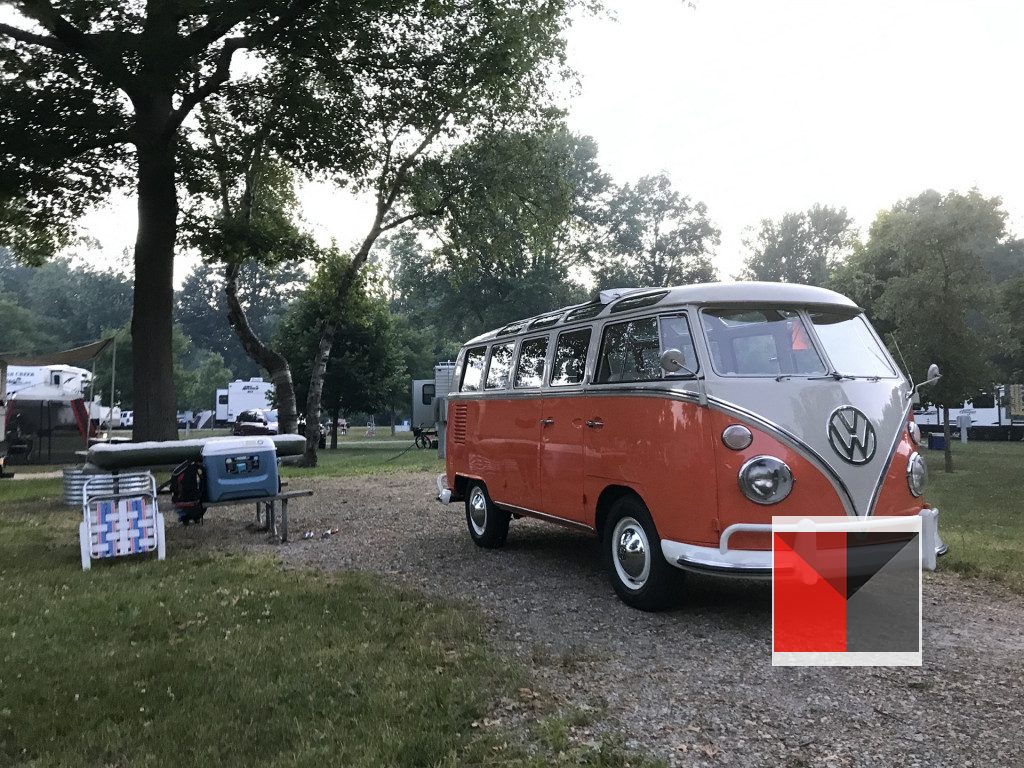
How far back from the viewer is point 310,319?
34.5m

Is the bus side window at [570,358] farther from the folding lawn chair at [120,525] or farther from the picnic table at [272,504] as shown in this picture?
the folding lawn chair at [120,525]

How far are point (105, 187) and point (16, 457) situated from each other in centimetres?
1327

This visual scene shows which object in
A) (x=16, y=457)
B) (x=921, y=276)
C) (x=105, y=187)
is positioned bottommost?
(x=16, y=457)

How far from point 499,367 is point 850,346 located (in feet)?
12.5

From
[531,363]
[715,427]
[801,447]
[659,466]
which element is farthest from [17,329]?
[801,447]

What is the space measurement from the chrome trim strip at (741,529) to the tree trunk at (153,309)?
41.1ft

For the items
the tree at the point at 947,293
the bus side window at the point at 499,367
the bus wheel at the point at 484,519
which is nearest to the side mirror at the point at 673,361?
the bus side window at the point at 499,367

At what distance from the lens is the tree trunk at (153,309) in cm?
1473

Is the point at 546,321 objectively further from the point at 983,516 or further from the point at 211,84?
the point at 211,84

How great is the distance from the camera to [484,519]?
8883 millimetres

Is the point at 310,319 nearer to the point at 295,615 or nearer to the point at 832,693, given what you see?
the point at 295,615

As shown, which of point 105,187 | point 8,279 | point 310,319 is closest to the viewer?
point 105,187

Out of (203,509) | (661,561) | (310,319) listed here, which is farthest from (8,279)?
(661,561)

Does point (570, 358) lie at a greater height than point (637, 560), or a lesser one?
greater
